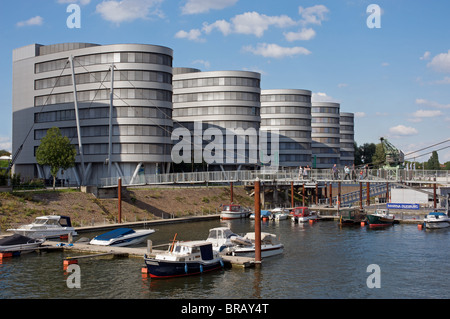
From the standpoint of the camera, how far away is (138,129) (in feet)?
291

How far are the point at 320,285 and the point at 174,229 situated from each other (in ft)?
104

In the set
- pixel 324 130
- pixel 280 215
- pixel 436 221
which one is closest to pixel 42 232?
pixel 280 215

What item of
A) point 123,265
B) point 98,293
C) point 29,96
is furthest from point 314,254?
point 29,96

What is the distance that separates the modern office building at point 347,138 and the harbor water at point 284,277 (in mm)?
136572

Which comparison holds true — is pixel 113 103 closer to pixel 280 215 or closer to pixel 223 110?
pixel 223 110

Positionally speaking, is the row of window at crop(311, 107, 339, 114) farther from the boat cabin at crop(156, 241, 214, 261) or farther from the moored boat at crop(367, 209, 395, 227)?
the boat cabin at crop(156, 241, 214, 261)

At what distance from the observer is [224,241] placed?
44219 mm

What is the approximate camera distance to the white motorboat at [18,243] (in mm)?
43062

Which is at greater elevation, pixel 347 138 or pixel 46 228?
pixel 347 138

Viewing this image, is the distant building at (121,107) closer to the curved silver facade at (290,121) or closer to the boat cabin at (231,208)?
the boat cabin at (231,208)

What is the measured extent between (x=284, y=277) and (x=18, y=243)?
24583 mm

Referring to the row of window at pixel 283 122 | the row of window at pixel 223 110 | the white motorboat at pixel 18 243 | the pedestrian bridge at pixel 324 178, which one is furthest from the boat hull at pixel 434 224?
the row of window at pixel 283 122

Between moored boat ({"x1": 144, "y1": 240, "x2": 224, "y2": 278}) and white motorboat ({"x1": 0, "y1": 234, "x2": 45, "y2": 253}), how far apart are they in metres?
14.4
